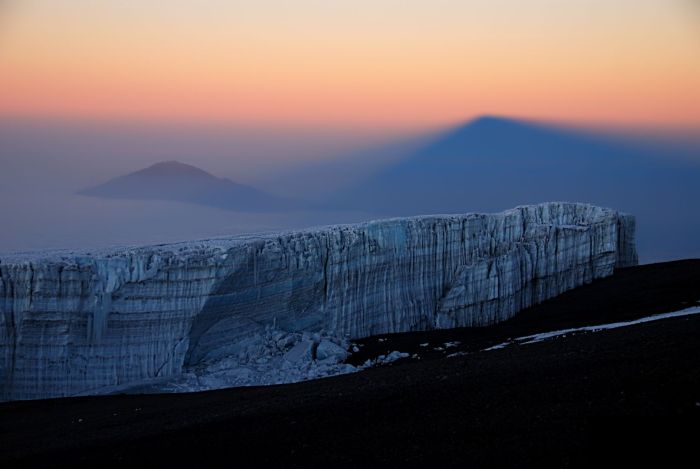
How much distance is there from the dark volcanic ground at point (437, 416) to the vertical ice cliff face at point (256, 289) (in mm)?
1586

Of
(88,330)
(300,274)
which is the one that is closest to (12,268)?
(88,330)

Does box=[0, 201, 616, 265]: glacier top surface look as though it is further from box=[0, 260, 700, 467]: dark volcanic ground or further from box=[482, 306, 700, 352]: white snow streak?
box=[482, 306, 700, 352]: white snow streak

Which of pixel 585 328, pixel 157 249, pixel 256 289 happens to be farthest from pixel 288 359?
pixel 585 328

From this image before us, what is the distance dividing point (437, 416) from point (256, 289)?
38.7 ft

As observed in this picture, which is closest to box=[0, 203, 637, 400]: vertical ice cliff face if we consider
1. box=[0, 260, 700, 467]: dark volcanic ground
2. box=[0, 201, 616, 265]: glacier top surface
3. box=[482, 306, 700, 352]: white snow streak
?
box=[0, 201, 616, 265]: glacier top surface

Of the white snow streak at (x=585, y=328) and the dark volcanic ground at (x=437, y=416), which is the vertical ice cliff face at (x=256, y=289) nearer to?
the dark volcanic ground at (x=437, y=416)

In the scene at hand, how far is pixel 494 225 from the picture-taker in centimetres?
3391

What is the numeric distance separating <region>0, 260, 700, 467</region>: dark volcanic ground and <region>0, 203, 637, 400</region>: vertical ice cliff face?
1.59 metres

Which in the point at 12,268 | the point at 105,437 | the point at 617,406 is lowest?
the point at 105,437

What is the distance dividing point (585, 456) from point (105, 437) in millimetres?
8601

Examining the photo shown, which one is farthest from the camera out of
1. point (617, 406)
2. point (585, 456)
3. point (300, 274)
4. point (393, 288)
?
point (393, 288)

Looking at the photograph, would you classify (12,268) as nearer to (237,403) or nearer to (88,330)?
(88,330)

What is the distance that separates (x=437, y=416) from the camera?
14.3m

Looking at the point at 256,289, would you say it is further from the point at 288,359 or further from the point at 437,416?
the point at 437,416
